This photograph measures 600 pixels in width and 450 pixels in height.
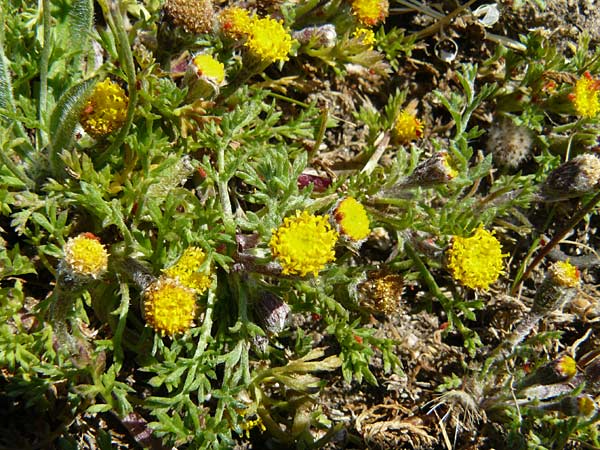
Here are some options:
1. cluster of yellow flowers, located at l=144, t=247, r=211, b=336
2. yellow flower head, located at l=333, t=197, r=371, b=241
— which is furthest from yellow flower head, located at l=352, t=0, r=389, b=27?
cluster of yellow flowers, located at l=144, t=247, r=211, b=336

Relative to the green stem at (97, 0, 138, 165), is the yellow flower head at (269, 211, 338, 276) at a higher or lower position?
lower

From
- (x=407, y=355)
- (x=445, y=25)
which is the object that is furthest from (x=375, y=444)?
(x=445, y=25)

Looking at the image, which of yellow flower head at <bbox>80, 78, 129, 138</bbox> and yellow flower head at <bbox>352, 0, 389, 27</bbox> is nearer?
yellow flower head at <bbox>80, 78, 129, 138</bbox>

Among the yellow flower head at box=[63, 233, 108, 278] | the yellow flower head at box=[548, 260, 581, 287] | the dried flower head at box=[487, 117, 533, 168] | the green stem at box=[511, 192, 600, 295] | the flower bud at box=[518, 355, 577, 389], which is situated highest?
the yellow flower head at box=[63, 233, 108, 278]

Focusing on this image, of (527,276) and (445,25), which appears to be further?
(445,25)

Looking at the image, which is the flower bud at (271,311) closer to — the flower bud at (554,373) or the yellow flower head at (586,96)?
the flower bud at (554,373)

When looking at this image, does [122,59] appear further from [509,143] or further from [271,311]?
[509,143]

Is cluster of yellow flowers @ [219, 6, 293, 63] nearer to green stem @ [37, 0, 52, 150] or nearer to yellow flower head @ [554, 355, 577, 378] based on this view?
green stem @ [37, 0, 52, 150]

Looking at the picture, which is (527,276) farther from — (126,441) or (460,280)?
(126,441)
